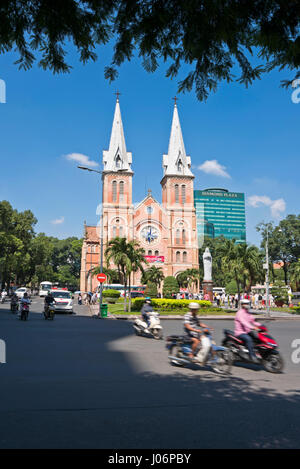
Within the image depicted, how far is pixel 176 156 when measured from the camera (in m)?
71.2

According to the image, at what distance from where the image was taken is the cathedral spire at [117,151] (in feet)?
228

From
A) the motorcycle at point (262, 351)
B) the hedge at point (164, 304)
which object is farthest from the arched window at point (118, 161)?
the motorcycle at point (262, 351)

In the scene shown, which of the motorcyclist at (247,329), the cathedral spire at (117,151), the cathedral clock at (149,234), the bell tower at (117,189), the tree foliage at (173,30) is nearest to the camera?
the tree foliage at (173,30)

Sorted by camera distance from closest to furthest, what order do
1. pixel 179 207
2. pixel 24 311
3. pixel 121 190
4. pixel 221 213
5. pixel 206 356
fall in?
1. pixel 206 356
2. pixel 24 311
3. pixel 121 190
4. pixel 179 207
5. pixel 221 213

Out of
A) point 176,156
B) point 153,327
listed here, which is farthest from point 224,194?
point 153,327

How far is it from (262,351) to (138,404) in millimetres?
4033

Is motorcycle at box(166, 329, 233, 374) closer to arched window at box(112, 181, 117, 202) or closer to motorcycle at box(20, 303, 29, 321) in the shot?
motorcycle at box(20, 303, 29, 321)

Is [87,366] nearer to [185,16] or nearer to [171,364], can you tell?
[171,364]

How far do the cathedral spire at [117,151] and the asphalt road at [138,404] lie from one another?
202 ft

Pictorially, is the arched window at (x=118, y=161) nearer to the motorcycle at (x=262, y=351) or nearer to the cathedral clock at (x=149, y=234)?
the cathedral clock at (x=149, y=234)

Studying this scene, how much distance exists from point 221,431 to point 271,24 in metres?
4.45

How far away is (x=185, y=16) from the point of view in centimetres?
416

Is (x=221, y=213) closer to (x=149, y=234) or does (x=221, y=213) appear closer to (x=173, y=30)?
(x=149, y=234)

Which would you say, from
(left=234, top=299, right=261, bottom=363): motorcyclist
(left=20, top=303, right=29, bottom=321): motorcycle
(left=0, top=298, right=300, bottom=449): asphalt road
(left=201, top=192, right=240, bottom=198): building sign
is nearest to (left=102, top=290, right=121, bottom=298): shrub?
(left=20, top=303, right=29, bottom=321): motorcycle
